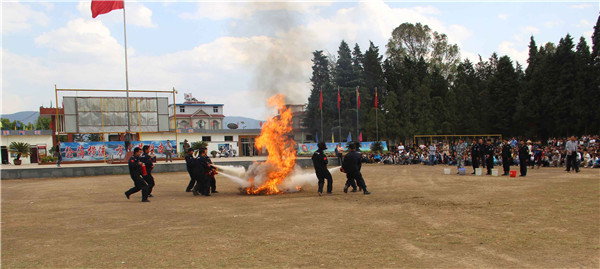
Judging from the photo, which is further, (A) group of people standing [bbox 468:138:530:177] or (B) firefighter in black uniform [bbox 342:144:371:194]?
(A) group of people standing [bbox 468:138:530:177]

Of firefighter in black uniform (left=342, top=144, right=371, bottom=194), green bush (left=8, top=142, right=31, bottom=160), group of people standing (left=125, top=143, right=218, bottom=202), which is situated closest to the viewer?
group of people standing (left=125, top=143, right=218, bottom=202)

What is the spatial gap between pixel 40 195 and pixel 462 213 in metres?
15.3

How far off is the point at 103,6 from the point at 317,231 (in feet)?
106

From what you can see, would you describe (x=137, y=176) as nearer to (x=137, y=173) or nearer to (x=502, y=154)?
(x=137, y=173)

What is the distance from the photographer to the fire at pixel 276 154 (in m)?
15.3

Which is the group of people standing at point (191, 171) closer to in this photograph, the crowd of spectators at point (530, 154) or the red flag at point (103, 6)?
the crowd of spectators at point (530, 154)

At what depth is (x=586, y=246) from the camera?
22.1ft

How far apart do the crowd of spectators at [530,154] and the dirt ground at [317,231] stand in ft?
39.8

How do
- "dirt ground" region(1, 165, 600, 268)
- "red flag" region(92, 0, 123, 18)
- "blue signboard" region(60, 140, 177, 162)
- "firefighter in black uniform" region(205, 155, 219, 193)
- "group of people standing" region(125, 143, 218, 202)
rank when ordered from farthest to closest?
"blue signboard" region(60, 140, 177, 162), "red flag" region(92, 0, 123, 18), "firefighter in black uniform" region(205, 155, 219, 193), "group of people standing" region(125, 143, 218, 202), "dirt ground" region(1, 165, 600, 268)

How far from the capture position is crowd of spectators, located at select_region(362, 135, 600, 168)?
2440 centimetres

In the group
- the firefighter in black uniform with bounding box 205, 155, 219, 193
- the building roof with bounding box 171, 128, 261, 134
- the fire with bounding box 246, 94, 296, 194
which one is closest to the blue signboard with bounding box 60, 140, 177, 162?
the firefighter in black uniform with bounding box 205, 155, 219, 193

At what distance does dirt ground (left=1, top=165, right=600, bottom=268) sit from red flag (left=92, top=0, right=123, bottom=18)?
76.3 ft

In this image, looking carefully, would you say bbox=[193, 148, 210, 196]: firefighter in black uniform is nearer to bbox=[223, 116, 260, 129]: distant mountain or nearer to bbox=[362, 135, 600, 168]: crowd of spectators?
bbox=[223, 116, 260, 129]: distant mountain

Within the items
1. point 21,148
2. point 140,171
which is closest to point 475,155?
point 140,171
